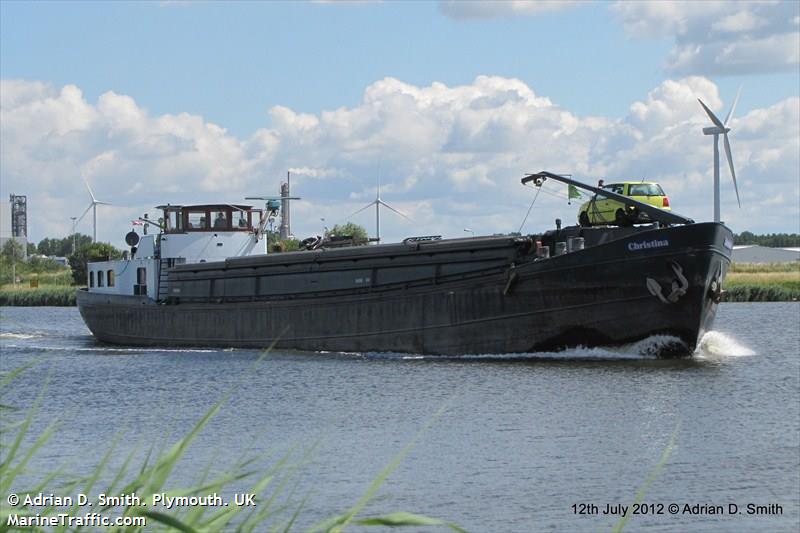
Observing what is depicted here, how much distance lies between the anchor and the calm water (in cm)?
167

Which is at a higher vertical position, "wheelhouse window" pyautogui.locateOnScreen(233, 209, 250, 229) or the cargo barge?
"wheelhouse window" pyautogui.locateOnScreen(233, 209, 250, 229)

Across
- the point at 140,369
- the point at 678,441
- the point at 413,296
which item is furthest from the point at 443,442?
the point at 140,369

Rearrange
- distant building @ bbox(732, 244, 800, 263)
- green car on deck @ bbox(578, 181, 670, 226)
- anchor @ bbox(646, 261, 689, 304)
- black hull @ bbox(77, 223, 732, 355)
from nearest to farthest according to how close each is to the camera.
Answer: anchor @ bbox(646, 261, 689, 304) < black hull @ bbox(77, 223, 732, 355) < green car on deck @ bbox(578, 181, 670, 226) < distant building @ bbox(732, 244, 800, 263)

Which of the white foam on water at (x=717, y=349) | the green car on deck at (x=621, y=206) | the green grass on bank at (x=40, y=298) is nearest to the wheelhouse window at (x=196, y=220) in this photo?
the green car on deck at (x=621, y=206)

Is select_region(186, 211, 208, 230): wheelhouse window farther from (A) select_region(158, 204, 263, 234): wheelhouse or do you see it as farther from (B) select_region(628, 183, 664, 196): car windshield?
(B) select_region(628, 183, 664, 196): car windshield

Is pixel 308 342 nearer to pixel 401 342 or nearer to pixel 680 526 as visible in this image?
pixel 401 342

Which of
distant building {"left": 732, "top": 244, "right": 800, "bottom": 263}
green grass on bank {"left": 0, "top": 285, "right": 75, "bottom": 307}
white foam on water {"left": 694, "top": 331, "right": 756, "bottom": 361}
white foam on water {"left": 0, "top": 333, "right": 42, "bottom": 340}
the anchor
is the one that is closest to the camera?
the anchor

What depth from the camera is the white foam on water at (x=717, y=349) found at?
29.9 m

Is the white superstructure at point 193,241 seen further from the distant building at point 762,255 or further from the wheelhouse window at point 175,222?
the distant building at point 762,255

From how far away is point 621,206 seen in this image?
33.5 m

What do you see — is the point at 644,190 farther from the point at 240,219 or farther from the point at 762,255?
the point at 762,255

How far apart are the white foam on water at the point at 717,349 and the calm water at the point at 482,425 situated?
11 centimetres

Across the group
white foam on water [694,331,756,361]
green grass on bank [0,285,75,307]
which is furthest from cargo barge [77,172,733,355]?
green grass on bank [0,285,75,307]

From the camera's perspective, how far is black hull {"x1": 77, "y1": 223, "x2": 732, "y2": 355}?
1087 inches
